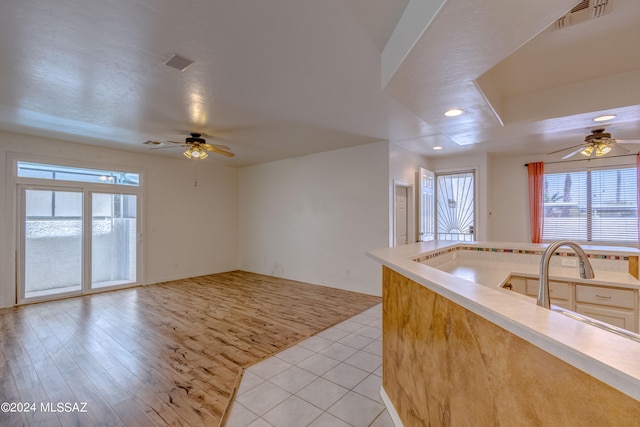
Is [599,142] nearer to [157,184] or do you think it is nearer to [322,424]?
[322,424]

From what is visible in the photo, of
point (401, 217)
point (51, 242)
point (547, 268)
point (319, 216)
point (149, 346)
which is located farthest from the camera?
point (319, 216)

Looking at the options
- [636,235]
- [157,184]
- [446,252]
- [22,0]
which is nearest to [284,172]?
[157,184]

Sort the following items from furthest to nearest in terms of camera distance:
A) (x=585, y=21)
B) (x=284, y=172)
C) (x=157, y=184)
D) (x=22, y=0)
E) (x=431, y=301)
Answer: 1. (x=284, y=172)
2. (x=157, y=184)
3. (x=585, y=21)
4. (x=22, y=0)
5. (x=431, y=301)

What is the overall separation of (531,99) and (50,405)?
16.2 ft

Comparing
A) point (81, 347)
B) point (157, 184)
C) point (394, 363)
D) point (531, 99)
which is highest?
point (531, 99)

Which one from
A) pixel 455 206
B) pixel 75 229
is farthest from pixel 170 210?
pixel 455 206

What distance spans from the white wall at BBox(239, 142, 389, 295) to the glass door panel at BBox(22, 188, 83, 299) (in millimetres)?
3323

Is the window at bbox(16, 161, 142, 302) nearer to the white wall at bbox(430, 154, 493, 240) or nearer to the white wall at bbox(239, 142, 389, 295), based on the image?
the white wall at bbox(239, 142, 389, 295)

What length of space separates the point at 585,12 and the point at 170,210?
21.8 feet

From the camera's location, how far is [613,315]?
7.33 ft

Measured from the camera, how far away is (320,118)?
3.68 m

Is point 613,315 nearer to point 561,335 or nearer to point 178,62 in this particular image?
point 561,335

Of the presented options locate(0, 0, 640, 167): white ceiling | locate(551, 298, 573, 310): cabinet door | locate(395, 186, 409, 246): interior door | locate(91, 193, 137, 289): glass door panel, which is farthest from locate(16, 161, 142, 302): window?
locate(551, 298, 573, 310): cabinet door

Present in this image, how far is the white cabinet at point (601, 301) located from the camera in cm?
218
